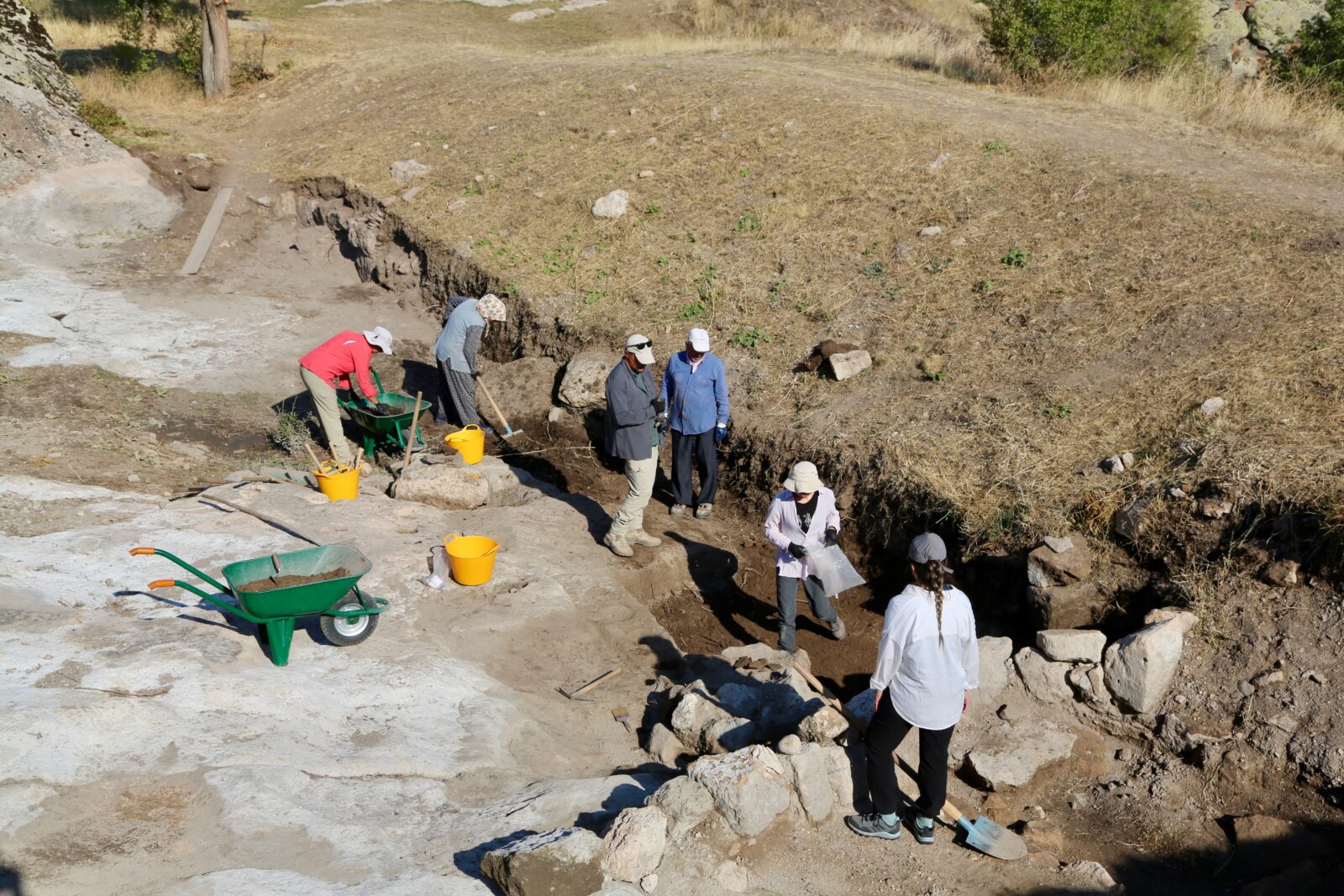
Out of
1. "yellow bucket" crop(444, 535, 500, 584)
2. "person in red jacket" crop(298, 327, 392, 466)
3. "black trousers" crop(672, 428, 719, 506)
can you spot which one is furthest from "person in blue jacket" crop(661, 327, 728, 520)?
"person in red jacket" crop(298, 327, 392, 466)

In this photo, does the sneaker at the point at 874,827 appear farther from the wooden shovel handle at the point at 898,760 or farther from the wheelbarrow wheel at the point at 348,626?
the wheelbarrow wheel at the point at 348,626

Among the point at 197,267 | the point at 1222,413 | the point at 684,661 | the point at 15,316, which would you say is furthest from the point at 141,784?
the point at 197,267

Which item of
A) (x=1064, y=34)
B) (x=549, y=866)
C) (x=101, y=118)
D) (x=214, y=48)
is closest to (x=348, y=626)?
(x=549, y=866)

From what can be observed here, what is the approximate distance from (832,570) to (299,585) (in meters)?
3.55

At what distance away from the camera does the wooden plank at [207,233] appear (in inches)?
597

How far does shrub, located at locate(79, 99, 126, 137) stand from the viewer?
17.6 meters

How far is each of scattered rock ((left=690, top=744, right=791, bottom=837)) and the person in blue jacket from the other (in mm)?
4420

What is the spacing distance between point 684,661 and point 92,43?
78.6ft

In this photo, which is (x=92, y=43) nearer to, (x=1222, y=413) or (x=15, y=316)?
(x=15, y=316)

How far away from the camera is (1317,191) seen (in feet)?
37.1

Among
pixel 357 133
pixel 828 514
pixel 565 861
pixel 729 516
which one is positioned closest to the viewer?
pixel 565 861

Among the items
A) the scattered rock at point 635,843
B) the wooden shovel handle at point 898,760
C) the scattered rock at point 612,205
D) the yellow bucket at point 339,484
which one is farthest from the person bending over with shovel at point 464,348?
the scattered rock at point 635,843

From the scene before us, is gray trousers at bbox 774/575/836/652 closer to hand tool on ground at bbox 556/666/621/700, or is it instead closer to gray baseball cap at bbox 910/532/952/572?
hand tool on ground at bbox 556/666/621/700

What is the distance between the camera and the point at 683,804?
4762 mm
